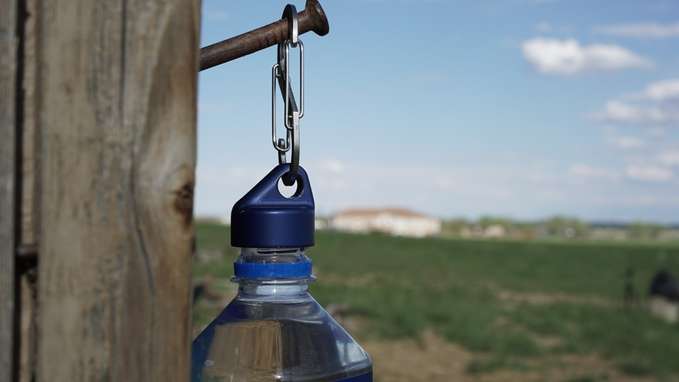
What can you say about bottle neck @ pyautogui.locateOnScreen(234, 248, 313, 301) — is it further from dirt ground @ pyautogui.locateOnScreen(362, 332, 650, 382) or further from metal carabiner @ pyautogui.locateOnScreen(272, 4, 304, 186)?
dirt ground @ pyautogui.locateOnScreen(362, 332, 650, 382)

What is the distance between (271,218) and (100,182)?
234mm

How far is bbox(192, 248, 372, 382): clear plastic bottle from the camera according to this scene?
99cm

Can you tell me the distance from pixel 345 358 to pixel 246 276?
18 centimetres

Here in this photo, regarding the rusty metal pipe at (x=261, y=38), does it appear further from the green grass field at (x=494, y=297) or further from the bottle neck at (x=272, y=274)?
the green grass field at (x=494, y=297)

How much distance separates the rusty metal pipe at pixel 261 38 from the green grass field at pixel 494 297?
8.32m

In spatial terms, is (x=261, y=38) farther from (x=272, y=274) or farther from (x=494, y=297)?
(x=494, y=297)

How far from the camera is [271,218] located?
96 centimetres

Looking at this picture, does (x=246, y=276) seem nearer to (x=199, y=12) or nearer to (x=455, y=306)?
(x=199, y=12)

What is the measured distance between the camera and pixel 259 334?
1.01 m

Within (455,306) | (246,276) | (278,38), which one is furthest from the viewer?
(455,306)

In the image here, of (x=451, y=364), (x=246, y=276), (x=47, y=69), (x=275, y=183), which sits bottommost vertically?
(x=451, y=364)

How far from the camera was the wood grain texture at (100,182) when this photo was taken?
31.4 inches

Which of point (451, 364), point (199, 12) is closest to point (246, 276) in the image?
point (199, 12)

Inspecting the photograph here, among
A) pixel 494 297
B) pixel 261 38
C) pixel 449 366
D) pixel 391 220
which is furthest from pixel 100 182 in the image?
pixel 391 220
